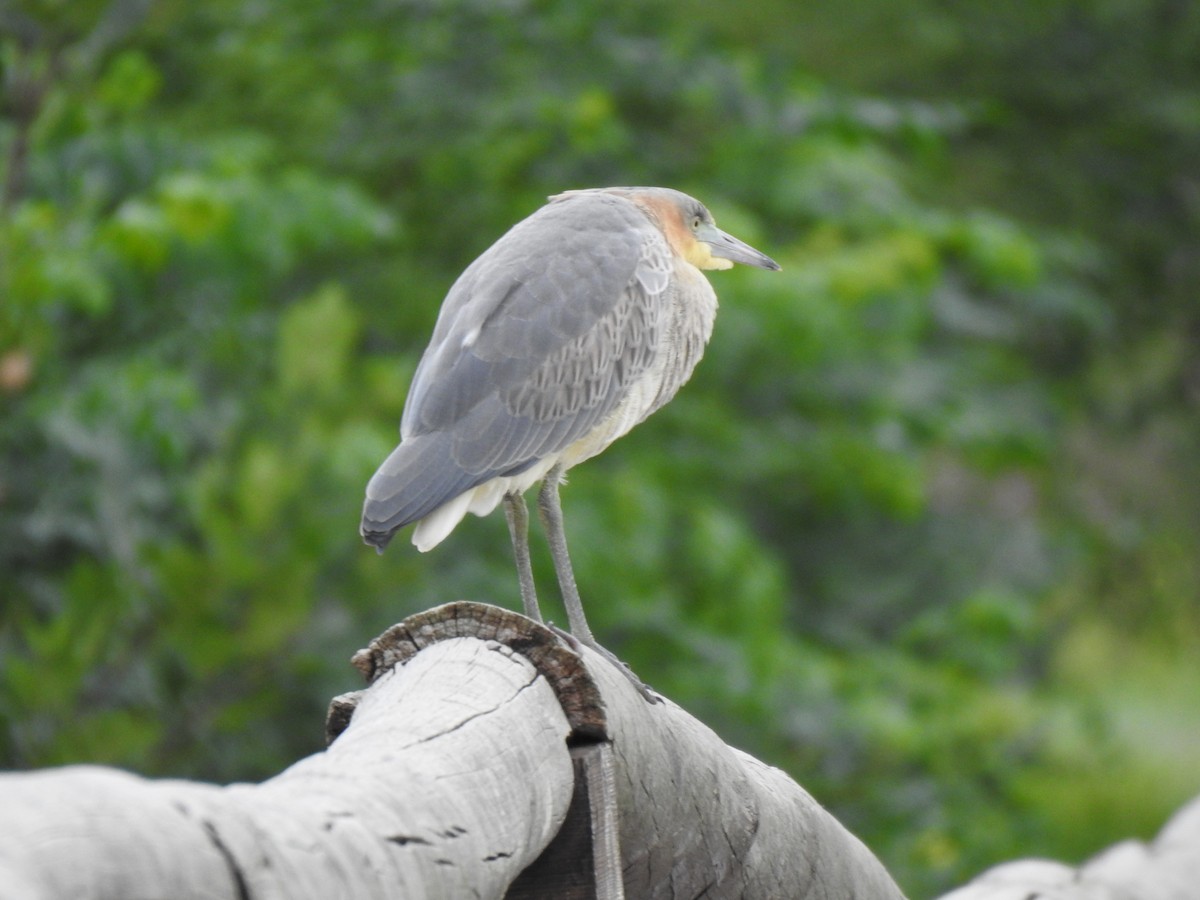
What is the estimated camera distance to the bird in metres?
3.07

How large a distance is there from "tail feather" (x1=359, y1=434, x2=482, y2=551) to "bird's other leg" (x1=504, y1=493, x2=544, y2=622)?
23cm

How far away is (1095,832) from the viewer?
10898mm

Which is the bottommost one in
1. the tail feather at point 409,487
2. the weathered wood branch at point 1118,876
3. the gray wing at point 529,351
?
the weathered wood branch at point 1118,876

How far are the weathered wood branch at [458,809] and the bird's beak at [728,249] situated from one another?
62.6 inches

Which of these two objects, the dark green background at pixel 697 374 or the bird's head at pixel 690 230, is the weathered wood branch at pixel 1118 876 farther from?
the dark green background at pixel 697 374

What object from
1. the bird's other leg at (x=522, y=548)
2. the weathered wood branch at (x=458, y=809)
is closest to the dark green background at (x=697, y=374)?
the bird's other leg at (x=522, y=548)

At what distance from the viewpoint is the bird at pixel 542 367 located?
3.07 meters

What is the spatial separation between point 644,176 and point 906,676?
115 inches

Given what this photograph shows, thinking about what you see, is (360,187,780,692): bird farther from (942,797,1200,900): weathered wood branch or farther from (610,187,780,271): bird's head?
(942,797,1200,900): weathered wood branch

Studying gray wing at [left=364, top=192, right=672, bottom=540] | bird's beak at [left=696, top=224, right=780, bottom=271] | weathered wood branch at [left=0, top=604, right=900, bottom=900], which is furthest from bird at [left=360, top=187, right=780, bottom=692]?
weathered wood branch at [left=0, top=604, right=900, bottom=900]

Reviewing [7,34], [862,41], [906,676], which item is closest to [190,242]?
[7,34]

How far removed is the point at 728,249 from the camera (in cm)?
408

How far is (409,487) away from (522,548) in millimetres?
394

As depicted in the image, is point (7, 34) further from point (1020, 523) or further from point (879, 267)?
point (1020, 523)
